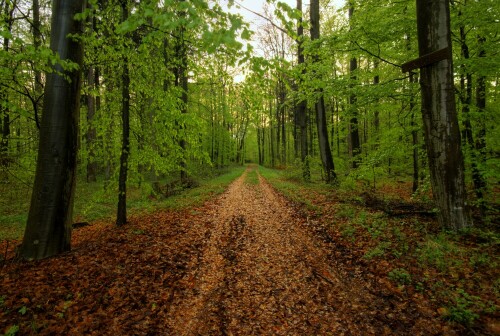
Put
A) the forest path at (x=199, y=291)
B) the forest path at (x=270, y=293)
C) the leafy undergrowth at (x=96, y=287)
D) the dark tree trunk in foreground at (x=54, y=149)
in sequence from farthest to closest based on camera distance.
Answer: the dark tree trunk in foreground at (x=54, y=149)
the forest path at (x=270, y=293)
the forest path at (x=199, y=291)
the leafy undergrowth at (x=96, y=287)

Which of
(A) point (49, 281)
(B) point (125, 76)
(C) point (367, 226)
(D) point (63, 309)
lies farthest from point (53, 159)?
(C) point (367, 226)

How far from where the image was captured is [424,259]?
4805mm

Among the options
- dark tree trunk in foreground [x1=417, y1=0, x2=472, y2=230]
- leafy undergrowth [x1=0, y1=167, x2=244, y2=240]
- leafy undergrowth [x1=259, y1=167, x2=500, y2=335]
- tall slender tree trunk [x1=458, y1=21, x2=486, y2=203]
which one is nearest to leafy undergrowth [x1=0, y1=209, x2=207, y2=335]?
leafy undergrowth [x1=0, y1=167, x2=244, y2=240]

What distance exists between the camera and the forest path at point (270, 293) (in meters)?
3.82

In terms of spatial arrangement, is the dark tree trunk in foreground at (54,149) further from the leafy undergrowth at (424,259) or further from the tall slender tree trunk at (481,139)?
the tall slender tree trunk at (481,139)

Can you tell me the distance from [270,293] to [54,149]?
16.3 feet

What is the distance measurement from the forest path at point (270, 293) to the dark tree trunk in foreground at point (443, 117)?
2.73 meters

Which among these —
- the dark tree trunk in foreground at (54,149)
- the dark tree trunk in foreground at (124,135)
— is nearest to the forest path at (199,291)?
the dark tree trunk in foreground at (54,149)

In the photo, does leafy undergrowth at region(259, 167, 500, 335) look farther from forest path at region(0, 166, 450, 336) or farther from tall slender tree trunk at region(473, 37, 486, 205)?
tall slender tree trunk at region(473, 37, 486, 205)

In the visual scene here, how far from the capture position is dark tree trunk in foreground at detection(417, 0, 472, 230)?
5.31 metres

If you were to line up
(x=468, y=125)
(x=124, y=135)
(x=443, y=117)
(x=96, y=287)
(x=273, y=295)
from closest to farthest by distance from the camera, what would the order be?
(x=96, y=287)
(x=273, y=295)
(x=443, y=117)
(x=468, y=125)
(x=124, y=135)

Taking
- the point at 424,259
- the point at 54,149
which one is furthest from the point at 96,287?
the point at 424,259

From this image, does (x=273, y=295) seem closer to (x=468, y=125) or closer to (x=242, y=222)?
(x=242, y=222)

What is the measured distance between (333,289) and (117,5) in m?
8.48
